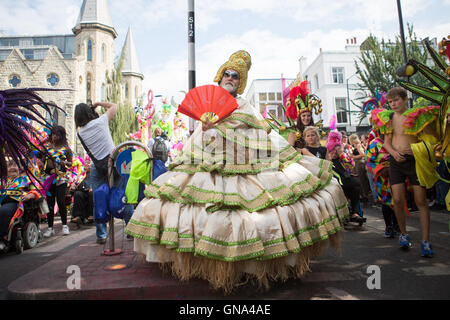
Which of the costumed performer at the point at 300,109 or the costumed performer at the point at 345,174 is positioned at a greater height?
the costumed performer at the point at 300,109

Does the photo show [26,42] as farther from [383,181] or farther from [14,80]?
[383,181]

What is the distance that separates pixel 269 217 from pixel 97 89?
36.3 meters

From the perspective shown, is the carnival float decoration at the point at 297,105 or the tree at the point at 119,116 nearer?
the carnival float decoration at the point at 297,105

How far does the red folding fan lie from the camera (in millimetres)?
2857

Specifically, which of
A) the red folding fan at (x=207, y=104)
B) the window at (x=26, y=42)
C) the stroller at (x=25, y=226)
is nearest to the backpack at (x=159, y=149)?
the stroller at (x=25, y=226)

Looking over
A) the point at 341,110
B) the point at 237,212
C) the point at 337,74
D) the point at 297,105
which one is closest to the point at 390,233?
the point at 297,105

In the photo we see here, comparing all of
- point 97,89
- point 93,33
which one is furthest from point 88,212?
point 93,33

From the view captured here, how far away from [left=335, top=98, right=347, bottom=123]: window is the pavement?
24116 millimetres

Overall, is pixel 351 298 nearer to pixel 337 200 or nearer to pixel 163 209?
pixel 337 200

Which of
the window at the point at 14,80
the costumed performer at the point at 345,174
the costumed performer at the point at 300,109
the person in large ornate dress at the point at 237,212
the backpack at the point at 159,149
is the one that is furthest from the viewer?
the window at the point at 14,80

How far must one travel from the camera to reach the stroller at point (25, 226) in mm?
4305

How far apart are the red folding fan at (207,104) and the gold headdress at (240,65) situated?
1.96 feet

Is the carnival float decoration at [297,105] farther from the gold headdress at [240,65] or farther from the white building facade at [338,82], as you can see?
the white building facade at [338,82]
